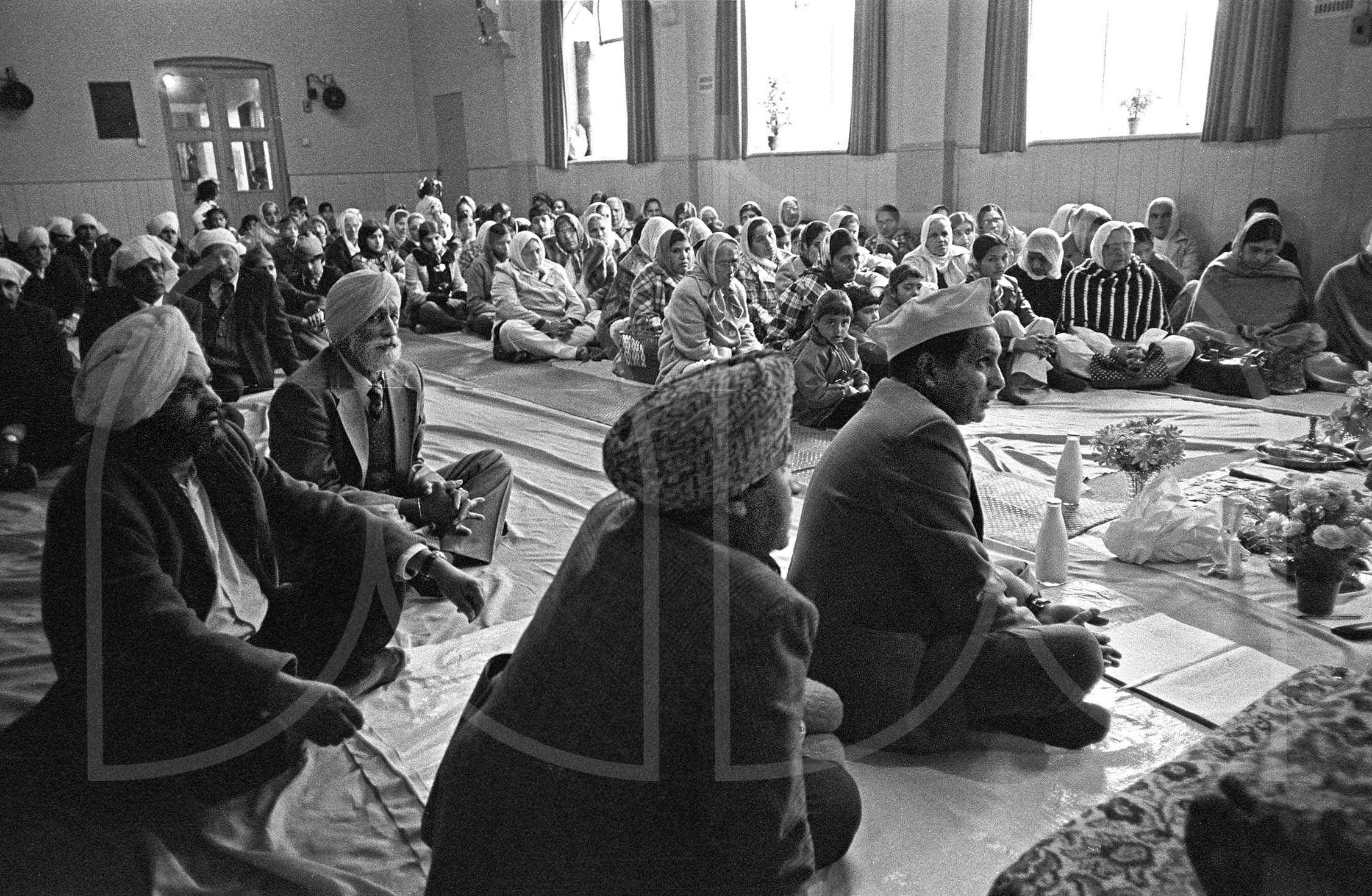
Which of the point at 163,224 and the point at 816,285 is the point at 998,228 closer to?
the point at 816,285

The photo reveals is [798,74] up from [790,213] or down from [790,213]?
up

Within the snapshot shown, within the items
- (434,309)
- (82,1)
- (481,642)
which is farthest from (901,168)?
(82,1)

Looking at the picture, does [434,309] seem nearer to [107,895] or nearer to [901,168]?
[901,168]

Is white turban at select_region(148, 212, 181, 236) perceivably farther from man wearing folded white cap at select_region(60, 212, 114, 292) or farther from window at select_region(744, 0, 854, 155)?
window at select_region(744, 0, 854, 155)

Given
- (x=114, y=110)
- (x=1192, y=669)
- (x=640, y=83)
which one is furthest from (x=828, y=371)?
(x=114, y=110)

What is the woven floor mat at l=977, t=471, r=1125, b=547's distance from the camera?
3.28 meters

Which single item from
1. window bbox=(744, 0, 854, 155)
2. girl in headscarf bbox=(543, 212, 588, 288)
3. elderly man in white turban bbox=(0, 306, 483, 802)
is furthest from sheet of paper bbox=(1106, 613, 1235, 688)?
window bbox=(744, 0, 854, 155)

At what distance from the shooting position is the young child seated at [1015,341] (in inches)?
200

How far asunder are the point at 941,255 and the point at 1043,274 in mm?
800

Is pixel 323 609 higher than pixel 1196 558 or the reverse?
higher

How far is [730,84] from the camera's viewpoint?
9844 mm

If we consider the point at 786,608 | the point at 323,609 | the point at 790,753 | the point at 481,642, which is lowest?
the point at 481,642

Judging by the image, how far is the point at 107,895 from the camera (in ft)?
5.60

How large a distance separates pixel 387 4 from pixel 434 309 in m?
8.41
